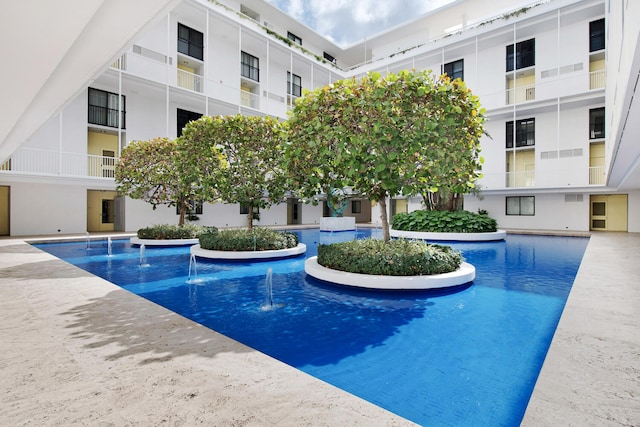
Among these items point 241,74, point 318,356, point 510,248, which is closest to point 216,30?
point 241,74

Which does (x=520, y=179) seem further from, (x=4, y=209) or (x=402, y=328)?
(x=4, y=209)

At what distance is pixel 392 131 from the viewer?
7.17 meters

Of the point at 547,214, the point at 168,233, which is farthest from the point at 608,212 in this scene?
the point at 168,233

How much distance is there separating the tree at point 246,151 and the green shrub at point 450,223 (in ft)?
27.5

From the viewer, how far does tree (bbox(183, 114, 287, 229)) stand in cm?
1084

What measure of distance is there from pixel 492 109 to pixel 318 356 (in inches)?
890

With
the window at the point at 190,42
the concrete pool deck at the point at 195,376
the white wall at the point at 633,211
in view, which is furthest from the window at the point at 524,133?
the window at the point at 190,42

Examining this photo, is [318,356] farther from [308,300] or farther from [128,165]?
[128,165]

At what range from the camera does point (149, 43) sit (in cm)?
1889

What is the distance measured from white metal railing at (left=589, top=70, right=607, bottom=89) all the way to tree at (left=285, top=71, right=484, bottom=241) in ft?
56.4

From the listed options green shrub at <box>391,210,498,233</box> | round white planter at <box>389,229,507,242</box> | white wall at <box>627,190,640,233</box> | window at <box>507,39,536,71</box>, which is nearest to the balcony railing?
green shrub at <box>391,210,498,233</box>

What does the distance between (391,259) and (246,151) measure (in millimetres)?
5997

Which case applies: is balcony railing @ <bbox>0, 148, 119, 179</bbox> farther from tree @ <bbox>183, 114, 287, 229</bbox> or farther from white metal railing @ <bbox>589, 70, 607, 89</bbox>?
white metal railing @ <bbox>589, 70, 607, 89</bbox>

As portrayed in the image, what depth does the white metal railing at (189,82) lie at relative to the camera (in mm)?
20578
